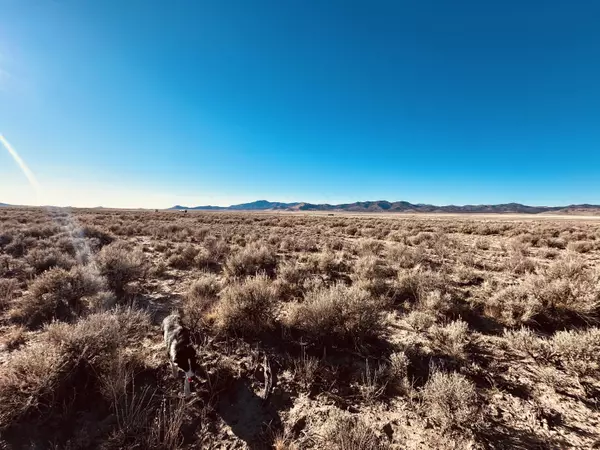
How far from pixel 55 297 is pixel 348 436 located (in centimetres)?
625

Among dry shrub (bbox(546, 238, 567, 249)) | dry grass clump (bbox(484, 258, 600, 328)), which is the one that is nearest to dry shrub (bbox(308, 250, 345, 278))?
dry grass clump (bbox(484, 258, 600, 328))

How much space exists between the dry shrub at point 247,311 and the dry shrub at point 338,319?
0.49 metres

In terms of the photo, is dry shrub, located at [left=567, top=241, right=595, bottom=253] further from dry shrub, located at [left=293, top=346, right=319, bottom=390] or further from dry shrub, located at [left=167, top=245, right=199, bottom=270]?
dry shrub, located at [left=167, top=245, right=199, bottom=270]

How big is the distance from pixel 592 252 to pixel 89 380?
62.3 ft

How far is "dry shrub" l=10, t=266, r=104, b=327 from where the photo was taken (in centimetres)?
508

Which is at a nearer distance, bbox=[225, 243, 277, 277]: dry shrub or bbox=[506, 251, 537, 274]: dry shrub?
bbox=[225, 243, 277, 277]: dry shrub

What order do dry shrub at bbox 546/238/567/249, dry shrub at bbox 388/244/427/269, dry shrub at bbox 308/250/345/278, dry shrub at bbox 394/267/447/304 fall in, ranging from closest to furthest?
dry shrub at bbox 394/267/447/304 < dry shrub at bbox 308/250/345/278 < dry shrub at bbox 388/244/427/269 < dry shrub at bbox 546/238/567/249

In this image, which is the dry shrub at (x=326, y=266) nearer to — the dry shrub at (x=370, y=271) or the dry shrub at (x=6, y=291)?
the dry shrub at (x=370, y=271)

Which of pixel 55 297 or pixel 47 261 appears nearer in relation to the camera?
pixel 55 297

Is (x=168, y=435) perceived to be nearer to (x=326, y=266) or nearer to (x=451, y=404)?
(x=451, y=404)

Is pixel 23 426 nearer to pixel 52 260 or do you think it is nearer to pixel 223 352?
pixel 223 352

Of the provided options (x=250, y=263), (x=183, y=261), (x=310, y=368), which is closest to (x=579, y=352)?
(x=310, y=368)

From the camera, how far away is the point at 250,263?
8672 millimetres

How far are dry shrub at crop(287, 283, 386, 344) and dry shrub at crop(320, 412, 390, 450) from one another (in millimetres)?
1607
